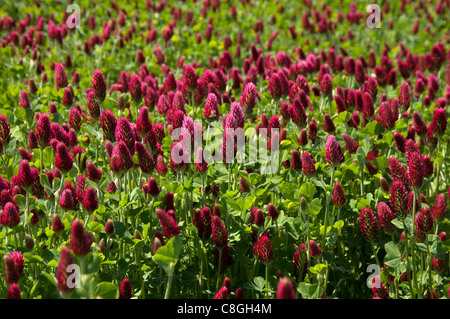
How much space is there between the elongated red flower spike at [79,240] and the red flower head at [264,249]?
2.57ft

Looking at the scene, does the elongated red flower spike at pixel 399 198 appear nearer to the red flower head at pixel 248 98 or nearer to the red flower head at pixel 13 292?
the red flower head at pixel 248 98

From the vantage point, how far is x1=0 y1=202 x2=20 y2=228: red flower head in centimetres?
231

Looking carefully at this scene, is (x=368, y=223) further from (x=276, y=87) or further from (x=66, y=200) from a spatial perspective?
(x=66, y=200)

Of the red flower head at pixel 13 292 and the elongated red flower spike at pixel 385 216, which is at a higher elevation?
the elongated red flower spike at pixel 385 216

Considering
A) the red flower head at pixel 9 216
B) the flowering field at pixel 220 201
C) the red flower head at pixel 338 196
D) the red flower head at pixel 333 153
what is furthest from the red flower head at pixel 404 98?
the red flower head at pixel 9 216

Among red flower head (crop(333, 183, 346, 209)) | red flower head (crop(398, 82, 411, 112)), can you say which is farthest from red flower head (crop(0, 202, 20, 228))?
red flower head (crop(398, 82, 411, 112))

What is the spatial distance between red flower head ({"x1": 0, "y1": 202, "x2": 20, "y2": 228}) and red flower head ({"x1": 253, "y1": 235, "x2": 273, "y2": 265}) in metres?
0.95

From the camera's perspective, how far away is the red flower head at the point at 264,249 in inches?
96.6

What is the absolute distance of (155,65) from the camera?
5.70 metres

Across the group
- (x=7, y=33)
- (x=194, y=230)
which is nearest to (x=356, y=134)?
(x=194, y=230)

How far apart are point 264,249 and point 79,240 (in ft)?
2.79

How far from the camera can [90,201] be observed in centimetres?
249

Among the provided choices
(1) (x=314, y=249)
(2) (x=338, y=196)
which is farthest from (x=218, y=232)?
(2) (x=338, y=196)
